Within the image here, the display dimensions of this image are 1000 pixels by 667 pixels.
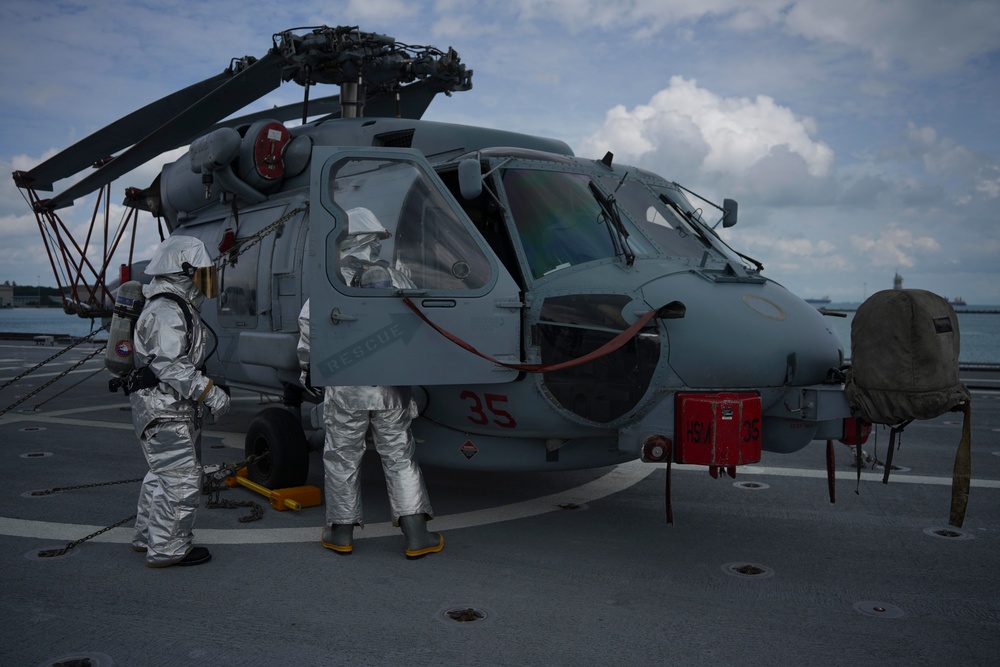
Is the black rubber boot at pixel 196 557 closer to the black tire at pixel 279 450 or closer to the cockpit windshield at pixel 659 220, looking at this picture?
the black tire at pixel 279 450

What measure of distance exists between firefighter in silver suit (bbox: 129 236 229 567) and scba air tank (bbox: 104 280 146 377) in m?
0.26

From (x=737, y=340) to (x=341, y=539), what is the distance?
8.67ft

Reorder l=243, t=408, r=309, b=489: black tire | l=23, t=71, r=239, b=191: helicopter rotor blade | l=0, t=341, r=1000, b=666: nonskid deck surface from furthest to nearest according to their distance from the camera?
l=23, t=71, r=239, b=191: helicopter rotor blade < l=243, t=408, r=309, b=489: black tire < l=0, t=341, r=1000, b=666: nonskid deck surface

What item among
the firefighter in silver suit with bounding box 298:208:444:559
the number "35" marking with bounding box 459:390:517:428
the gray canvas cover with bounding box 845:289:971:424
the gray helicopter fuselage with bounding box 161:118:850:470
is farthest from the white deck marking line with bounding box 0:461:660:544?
the gray canvas cover with bounding box 845:289:971:424

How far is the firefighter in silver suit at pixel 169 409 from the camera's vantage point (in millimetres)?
4453

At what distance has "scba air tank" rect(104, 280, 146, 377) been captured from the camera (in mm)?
4805

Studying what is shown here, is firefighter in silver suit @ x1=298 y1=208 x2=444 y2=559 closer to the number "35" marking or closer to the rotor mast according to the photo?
the number "35" marking

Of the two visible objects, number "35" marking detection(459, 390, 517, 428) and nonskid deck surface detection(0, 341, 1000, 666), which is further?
number "35" marking detection(459, 390, 517, 428)

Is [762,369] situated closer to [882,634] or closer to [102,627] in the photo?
[882,634]

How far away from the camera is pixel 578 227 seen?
494cm

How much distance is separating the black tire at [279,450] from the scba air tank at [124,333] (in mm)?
1448

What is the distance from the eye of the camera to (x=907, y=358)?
398 centimetres

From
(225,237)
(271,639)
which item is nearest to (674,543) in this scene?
(271,639)

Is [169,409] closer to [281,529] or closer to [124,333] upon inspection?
[124,333]
